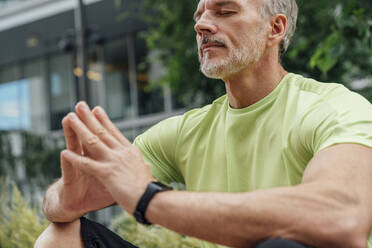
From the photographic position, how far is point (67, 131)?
1.94 meters

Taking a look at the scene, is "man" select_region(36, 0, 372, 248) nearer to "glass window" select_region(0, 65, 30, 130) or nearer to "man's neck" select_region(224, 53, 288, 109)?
"man's neck" select_region(224, 53, 288, 109)

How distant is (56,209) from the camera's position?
2.35 metres

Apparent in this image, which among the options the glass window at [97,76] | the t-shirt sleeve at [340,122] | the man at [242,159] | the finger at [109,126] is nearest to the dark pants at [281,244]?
the man at [242,159]

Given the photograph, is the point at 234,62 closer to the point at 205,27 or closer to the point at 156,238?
the point at 205,27

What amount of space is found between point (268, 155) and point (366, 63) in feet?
21.7

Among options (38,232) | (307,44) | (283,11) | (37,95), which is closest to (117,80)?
(37,95)

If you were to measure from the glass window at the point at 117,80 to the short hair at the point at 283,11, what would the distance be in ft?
48.2

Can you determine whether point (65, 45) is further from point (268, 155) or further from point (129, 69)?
point (268, 155)

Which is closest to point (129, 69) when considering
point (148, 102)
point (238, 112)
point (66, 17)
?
point (148, 102)

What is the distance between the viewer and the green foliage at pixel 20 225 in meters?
4.85

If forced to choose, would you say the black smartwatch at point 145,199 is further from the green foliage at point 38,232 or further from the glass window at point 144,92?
the glass window at point 144,92

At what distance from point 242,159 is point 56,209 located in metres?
0.83

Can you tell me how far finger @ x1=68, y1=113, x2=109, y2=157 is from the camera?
1.84m

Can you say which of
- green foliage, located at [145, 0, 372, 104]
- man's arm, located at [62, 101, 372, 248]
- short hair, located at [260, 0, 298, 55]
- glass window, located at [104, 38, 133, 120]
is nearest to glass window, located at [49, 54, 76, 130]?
glass window, located at [104, 38, 133, 120]
